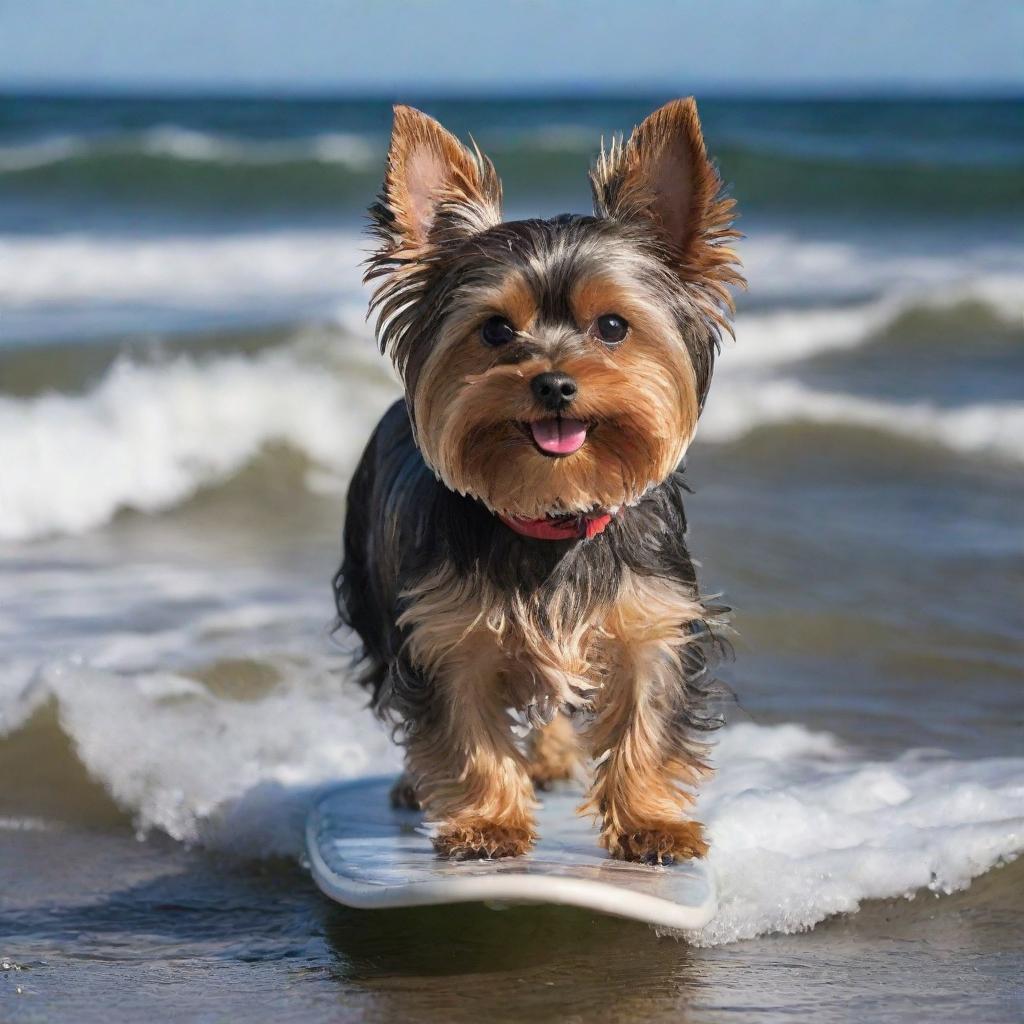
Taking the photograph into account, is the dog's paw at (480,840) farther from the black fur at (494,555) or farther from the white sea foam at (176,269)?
the white sea foam at (176,269)

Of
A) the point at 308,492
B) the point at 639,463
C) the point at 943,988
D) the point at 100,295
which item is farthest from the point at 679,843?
the point at 100,295

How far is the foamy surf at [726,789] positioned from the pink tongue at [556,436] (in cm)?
138

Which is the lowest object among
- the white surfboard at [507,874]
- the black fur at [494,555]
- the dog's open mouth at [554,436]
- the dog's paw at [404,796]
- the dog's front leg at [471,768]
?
the dog's paw at [404,796]

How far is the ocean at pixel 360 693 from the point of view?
4258mm

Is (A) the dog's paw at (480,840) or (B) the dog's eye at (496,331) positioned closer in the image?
(B) the dog's eye at (496,331)

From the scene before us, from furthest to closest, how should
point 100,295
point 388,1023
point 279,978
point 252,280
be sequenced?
point 252,280 < point 100,295 < point 279,978 < point 388,1023

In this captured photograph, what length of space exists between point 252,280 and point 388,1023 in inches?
615

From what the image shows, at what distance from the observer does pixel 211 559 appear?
8445 millimetres

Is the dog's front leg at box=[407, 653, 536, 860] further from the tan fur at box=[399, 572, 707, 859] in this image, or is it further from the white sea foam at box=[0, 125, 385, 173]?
the white sea foam at box=[0, 125, 385, 173]

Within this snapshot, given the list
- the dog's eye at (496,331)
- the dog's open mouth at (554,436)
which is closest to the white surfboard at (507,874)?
the dog's open mouth at (554,436)

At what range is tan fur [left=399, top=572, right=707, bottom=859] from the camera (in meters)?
4.19

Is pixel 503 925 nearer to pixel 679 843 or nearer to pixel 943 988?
pixel 679 843

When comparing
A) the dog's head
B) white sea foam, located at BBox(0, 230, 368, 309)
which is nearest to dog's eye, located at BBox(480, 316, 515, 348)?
the dog's head

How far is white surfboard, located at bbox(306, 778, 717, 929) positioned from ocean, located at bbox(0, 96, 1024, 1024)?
0.59ft
